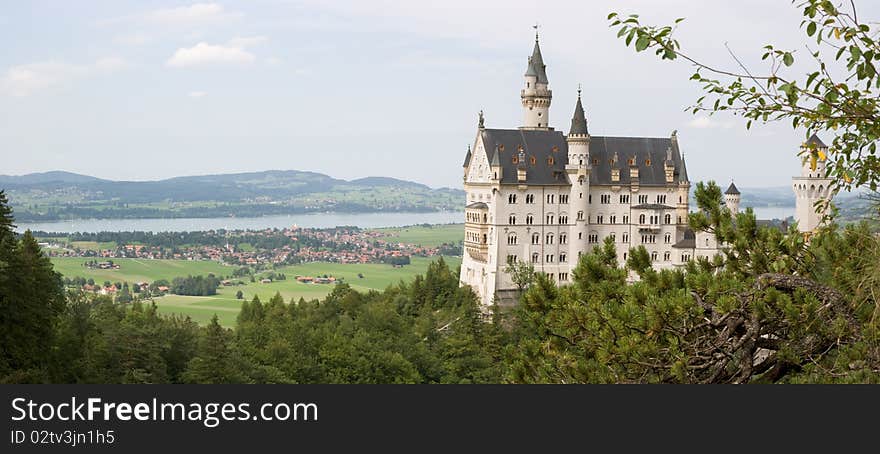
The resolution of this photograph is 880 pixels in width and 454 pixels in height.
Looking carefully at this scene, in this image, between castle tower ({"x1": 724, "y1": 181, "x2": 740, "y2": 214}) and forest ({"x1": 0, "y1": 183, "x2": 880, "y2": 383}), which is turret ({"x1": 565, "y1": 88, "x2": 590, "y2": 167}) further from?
forest ({"x1": 0, "y1": 183, "x2": 880, "y2": 383})

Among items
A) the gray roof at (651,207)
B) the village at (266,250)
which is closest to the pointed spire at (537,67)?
the gray roof at (651,207)

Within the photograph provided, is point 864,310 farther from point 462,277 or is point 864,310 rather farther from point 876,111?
point 462,277

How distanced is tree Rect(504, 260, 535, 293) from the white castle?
44 cm

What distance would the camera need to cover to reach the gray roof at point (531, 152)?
2712 inches

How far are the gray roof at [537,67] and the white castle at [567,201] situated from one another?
3.99 m

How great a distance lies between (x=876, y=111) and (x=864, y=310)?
292cm

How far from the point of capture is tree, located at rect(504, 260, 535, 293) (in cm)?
6725

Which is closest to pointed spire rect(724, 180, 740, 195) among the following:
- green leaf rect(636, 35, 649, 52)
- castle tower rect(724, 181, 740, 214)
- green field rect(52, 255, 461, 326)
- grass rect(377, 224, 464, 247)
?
castle tower rect(724, 181, 740, 214)

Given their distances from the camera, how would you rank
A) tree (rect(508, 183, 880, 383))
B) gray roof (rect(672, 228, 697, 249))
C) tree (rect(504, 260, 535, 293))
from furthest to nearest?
gray roof (rect(672, 228, 697, 249))
tree (rect(504, 260, 535, 293))
tree (rect(508, 183, 880, 383))

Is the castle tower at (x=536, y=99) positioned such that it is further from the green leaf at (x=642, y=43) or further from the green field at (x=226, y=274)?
the green leaf at (x=642, y=43)

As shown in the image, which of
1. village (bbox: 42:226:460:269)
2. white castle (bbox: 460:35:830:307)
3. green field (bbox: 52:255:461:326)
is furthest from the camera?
village (bbox: 42:226:460:269)

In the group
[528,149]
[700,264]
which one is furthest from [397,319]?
[700,264]

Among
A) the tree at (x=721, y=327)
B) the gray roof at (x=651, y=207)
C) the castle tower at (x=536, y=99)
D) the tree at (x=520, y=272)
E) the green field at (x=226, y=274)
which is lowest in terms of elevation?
the green field at (x=226, y=274)

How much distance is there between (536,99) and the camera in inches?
2918
